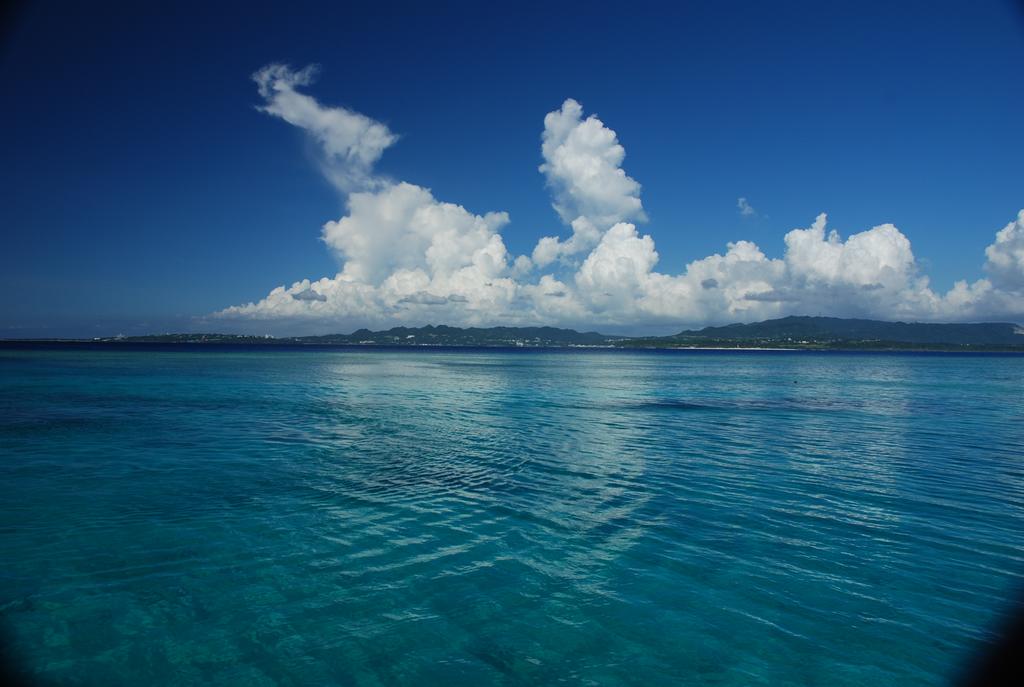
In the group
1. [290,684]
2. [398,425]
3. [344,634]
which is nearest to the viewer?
[290,684]

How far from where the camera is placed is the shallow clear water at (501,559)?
8.91 meters

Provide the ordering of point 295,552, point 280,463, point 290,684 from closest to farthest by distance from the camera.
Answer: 1. point 290,684
2. point 295,552
3. point 280,463

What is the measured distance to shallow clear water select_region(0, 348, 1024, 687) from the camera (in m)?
8.91

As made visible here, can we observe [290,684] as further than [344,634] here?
No

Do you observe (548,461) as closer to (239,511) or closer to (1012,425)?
(239,511)

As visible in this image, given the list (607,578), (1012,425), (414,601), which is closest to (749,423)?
(1012,425)

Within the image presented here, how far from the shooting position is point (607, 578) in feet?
38.3

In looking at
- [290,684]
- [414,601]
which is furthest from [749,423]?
[290,684]

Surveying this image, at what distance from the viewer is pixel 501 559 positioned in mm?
12672

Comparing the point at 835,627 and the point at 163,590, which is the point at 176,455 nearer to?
the point at 163,590

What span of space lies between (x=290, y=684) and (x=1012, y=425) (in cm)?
4646

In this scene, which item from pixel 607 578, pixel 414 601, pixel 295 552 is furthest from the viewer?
pixel 295 552

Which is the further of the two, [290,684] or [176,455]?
[176,455]

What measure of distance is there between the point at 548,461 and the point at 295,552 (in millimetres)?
12663
